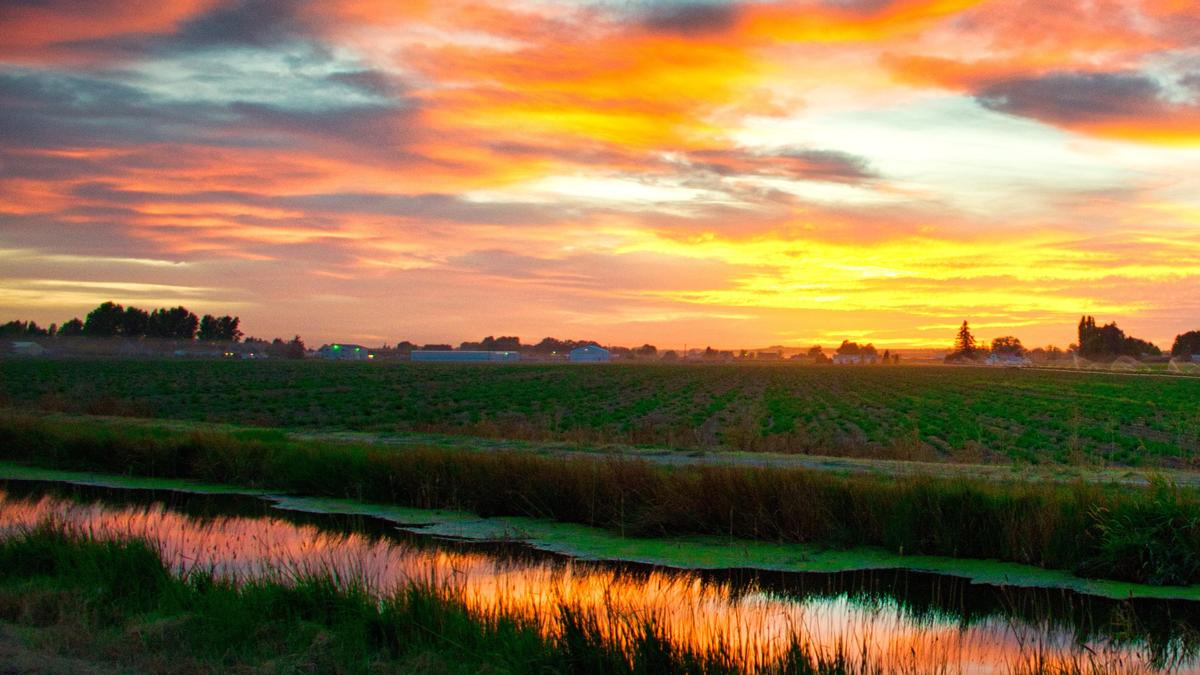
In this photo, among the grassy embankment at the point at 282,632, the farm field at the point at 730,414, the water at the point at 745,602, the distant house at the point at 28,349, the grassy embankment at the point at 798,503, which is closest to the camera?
the grassy embankment at the point at 282,632

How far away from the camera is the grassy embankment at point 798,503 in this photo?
1248 centimetres

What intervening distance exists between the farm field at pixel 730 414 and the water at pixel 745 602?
353 inches

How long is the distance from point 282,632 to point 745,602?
5.41 meters

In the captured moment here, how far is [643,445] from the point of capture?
2489cm

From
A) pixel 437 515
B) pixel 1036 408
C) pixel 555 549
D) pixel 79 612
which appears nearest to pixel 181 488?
pixel 437 515

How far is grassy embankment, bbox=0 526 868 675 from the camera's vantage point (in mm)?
7426

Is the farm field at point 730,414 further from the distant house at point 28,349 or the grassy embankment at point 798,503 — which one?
the distant house at point 28,349

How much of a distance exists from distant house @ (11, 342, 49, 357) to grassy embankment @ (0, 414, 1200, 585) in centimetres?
16524

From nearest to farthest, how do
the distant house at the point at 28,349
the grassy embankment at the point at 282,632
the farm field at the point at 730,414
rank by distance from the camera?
the grassy embankment at the point at 282,632 < the farm field at the point at 730,414 < the distant house at the point at 28,349

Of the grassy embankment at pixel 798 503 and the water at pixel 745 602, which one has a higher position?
the grassy embankment at pixel 798 503

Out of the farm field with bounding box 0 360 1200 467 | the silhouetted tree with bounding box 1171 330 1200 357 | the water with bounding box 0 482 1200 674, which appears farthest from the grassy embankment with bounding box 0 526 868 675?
the silhouetted tree with bounding box 1171 330 1200 357

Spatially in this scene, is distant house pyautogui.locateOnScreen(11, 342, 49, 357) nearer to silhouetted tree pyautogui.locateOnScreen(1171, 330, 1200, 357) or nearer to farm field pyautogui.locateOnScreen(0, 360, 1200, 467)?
farm field pyautogui.locateOnScreen(0, 360, 1200, 467)

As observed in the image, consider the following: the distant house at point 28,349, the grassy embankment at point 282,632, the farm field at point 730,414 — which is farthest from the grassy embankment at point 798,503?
the distant house at point 28,349

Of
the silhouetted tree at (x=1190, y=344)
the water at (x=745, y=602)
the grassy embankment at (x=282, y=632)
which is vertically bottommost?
the water at (x=745, y=602)
